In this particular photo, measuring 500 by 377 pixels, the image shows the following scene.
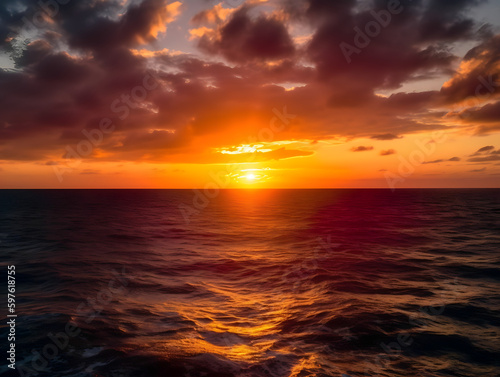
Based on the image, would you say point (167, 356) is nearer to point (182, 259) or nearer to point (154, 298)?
point (154, 298)

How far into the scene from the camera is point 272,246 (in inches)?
1296

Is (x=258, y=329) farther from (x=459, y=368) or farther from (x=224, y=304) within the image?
(x=459, y=368)

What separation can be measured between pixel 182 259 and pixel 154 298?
1029 cm

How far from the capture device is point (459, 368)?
379 inches

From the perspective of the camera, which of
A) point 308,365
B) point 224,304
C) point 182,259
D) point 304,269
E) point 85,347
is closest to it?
point 308,365

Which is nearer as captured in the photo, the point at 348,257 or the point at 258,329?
the point at 258,329

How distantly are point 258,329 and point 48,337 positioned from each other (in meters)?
7.98

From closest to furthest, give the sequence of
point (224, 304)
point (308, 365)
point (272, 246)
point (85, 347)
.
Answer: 1. point (308, 365)
2. point (85, 347)
3. point (224, 304)
4. point (272, 246)

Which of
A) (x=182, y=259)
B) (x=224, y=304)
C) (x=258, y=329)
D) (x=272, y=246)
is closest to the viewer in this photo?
(x=258, y=329)

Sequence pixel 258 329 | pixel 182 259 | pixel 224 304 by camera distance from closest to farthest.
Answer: pixel 258 329 < pixel 224 304 < pixel 182 259

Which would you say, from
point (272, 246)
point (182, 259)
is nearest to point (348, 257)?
point (272, 246)

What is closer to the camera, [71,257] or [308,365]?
[308,365]

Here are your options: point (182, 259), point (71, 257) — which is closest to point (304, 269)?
point (182, 259)

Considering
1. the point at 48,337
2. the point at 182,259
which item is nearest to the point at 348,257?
the point at 182,259
